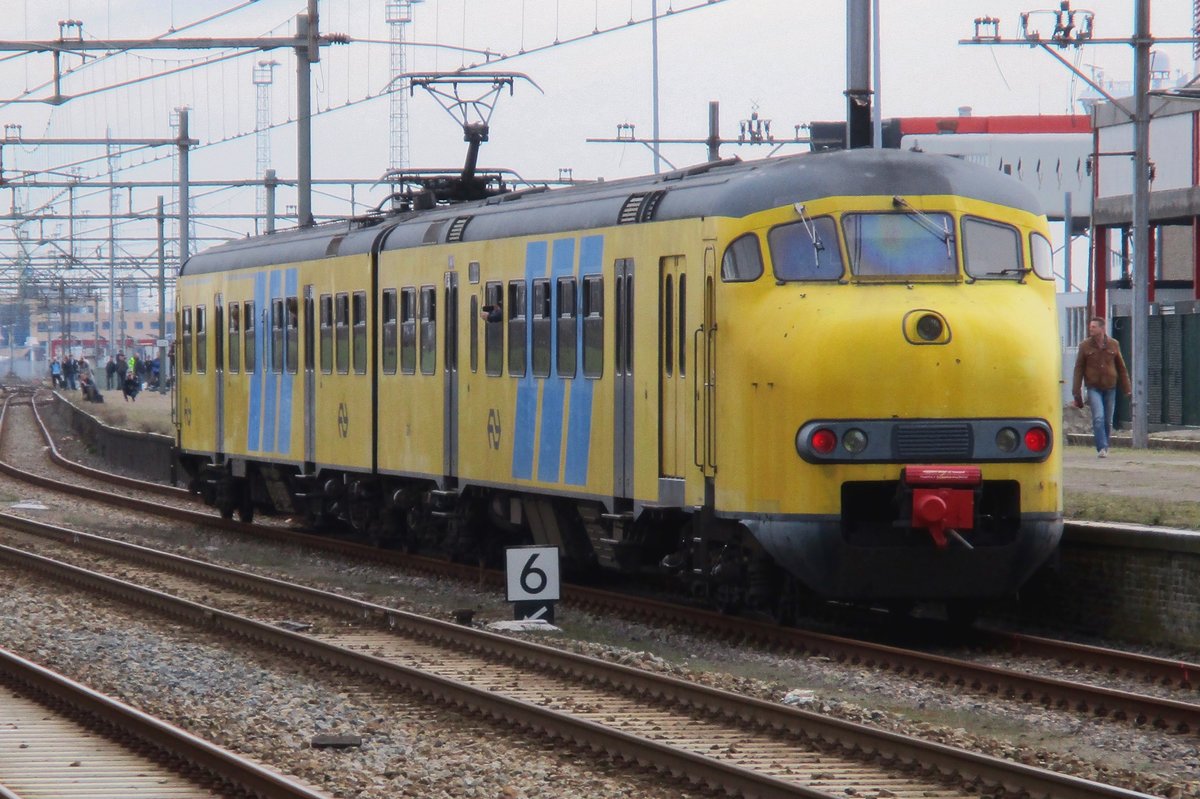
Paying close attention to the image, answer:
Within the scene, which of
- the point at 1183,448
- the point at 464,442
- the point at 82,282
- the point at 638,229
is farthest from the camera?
the point at 82,282

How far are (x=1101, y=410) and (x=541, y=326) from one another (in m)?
8.94

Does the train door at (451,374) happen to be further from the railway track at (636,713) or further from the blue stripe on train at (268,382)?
the blue stripe on train at (268,382)

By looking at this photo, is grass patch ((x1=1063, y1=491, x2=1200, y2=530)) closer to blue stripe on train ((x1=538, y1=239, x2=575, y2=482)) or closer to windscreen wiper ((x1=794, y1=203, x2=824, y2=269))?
windscreen wiper ((x1=794, y1=203, x2=824, y2=269))

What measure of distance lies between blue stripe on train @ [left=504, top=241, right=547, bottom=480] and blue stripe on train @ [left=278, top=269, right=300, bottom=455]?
5974 millimetres

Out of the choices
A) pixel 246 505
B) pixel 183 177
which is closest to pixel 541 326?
pixel 246 505

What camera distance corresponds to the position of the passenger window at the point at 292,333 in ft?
72.3

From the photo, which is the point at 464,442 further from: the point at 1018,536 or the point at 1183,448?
the point at 1183,448

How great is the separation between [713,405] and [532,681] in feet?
7.58

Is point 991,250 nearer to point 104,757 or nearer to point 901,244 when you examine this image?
point 901,244

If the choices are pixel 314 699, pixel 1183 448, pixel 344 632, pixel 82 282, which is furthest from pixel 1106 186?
pixel 82 282

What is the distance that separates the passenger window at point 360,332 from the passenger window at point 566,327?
15.4ft

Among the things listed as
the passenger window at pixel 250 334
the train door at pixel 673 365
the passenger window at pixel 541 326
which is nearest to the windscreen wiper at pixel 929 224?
the train door at pixel 673 365

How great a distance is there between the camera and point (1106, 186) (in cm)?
4528

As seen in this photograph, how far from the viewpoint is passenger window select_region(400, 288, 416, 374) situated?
19016 mm
